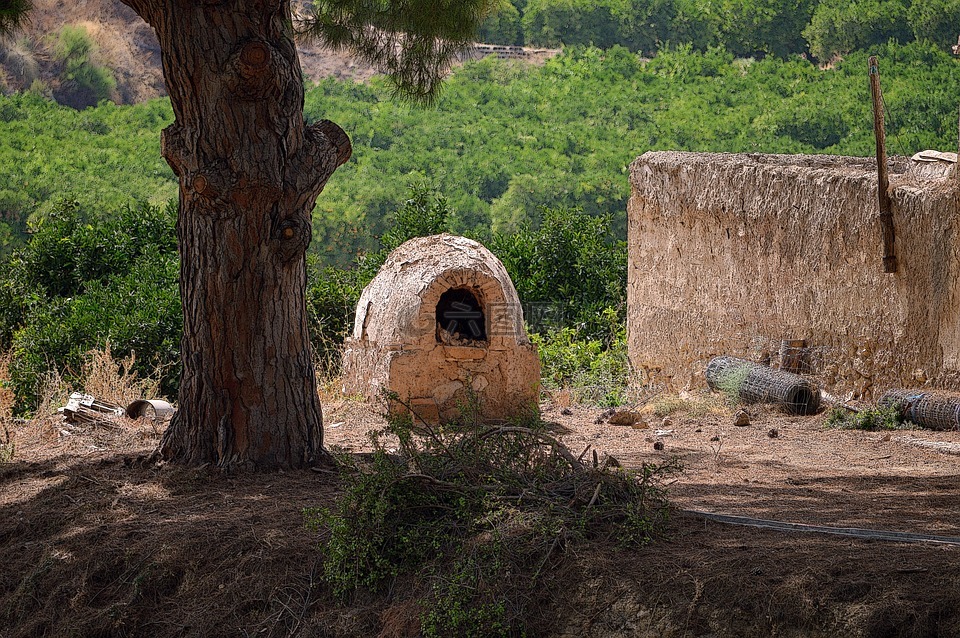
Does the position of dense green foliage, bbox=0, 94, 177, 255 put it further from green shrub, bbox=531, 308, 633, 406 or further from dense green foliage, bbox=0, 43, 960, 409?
green shrub, bbox=531, 308, 633, 406

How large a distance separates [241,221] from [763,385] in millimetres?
4847

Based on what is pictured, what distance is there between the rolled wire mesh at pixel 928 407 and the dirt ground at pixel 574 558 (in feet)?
1.04

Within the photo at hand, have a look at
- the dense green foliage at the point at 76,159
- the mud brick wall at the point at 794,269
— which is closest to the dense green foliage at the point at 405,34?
the mud brick wall at the point at 794,269

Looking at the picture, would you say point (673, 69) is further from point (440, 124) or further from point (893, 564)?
point (893, 564)

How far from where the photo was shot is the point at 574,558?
4293mm

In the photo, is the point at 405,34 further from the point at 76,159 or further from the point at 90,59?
the point at 90,59

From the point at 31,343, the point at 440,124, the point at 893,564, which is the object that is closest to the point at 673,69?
the point at 440,124

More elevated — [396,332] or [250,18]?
[250,18]

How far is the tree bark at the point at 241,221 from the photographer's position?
580cm

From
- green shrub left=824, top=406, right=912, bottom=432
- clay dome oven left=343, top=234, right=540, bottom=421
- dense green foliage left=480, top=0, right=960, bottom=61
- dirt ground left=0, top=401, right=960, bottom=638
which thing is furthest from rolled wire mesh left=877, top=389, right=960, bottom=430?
dense green foliage left=480, top=0, right=960, bottom=61

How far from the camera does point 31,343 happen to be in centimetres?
1125

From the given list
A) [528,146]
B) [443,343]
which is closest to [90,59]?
[528,146]

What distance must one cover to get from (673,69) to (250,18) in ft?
90.1

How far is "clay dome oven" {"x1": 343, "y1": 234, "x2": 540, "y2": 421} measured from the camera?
28.5ft
